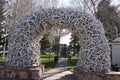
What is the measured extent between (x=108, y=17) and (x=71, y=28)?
62.9 feet

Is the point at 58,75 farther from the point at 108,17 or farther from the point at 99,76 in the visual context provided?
the point at 108,17

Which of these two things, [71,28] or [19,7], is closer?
[71,28]

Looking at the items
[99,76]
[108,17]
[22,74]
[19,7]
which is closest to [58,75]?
[22,74]

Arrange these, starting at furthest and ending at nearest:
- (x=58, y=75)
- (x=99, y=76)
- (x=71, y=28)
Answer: (x=58, y=75) < (x=71, y=28) < (x=99, y=76)

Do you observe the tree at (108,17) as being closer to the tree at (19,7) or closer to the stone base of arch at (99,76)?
the tree at (19,7)

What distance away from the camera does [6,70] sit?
468 inches

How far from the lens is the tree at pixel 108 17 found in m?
30.1

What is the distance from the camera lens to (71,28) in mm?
12438

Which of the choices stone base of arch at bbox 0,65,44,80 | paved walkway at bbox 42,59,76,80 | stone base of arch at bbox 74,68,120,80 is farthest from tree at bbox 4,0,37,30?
stone base of arch at bbox 74,68,120,80

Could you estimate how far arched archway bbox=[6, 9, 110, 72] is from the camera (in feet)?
37.2

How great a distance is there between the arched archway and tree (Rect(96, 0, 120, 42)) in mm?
18118

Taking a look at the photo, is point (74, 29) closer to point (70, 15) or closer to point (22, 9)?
point (70, 15)

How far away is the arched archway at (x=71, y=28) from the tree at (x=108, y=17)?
18118 mm

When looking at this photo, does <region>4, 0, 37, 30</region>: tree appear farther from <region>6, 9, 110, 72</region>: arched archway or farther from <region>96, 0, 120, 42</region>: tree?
<region>6, 9, 110, 72</region>: arched archway
